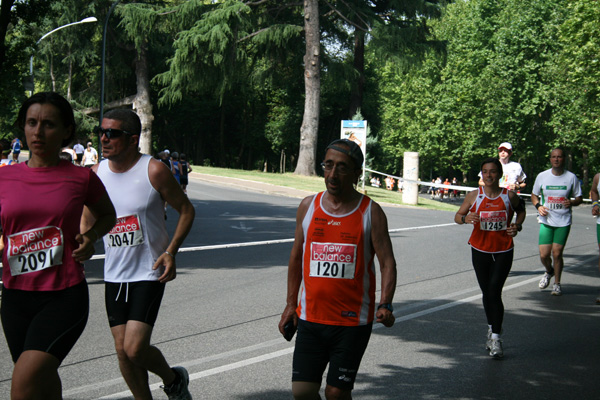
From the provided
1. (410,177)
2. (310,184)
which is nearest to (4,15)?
(410,177)

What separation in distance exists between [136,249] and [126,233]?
0.12 m

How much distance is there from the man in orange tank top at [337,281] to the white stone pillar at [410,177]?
84.9 feet

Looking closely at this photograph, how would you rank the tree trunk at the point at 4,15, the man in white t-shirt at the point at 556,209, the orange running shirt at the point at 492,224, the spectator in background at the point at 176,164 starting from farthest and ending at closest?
the spectator in background at the point at 176,164 < the tree trunk at the point at 4,15 < the man in white t-shirt at the point at 556,209 < the orange running shirt at the point at 492,224

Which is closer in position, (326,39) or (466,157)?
(326,39)

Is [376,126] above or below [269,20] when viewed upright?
below

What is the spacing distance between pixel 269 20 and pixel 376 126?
1758 centimetres

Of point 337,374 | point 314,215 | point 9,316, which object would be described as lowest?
point 337,374

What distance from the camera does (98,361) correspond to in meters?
5.95

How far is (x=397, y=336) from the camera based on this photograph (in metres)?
7.21

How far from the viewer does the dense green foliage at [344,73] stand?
33.4 metres

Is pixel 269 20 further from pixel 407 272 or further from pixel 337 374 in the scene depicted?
pixel 337 374

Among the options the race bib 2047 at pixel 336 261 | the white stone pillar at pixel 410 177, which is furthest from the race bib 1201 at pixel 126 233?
the white stone pillar at pixel 410 177

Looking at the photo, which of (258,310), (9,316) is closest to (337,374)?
(9,316)

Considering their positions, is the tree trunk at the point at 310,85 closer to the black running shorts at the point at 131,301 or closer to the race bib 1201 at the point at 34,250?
the black running shorts at the point at 131,301
